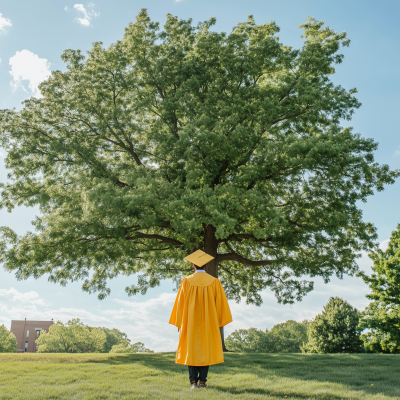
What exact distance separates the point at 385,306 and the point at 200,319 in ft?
91.2

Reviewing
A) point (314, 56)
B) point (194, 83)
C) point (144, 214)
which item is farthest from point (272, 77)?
point (144, 214)

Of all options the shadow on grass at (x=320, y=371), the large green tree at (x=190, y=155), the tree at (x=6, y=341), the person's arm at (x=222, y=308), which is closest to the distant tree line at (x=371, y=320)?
the large green tree at (x=190, y=155)

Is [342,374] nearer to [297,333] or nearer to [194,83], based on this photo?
[194,83]

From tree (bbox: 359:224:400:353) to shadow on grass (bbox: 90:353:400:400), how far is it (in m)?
19.3

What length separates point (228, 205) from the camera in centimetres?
1334

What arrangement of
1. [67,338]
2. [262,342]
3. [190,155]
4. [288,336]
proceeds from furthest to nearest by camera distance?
[288,336] < [262,342] < [67,338] < [190,155]

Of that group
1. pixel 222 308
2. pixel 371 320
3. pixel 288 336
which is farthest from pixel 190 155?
pixel 288 336

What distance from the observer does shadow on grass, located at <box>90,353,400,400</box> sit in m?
6.90

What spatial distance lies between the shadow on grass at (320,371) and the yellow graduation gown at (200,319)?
802 millimetres

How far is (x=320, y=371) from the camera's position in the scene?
926 centimetres

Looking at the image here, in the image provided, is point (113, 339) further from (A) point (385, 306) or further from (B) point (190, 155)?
(B) point (190, 155)

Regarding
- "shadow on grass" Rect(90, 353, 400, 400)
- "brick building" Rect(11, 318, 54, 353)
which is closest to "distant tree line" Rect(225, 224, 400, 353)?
"shadow on grass" Rect(90, 353, 400, 400)

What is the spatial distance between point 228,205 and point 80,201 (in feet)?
21.0

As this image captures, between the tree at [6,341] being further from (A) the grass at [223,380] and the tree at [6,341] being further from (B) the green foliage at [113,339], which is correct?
(A) the grass at [223,380]
